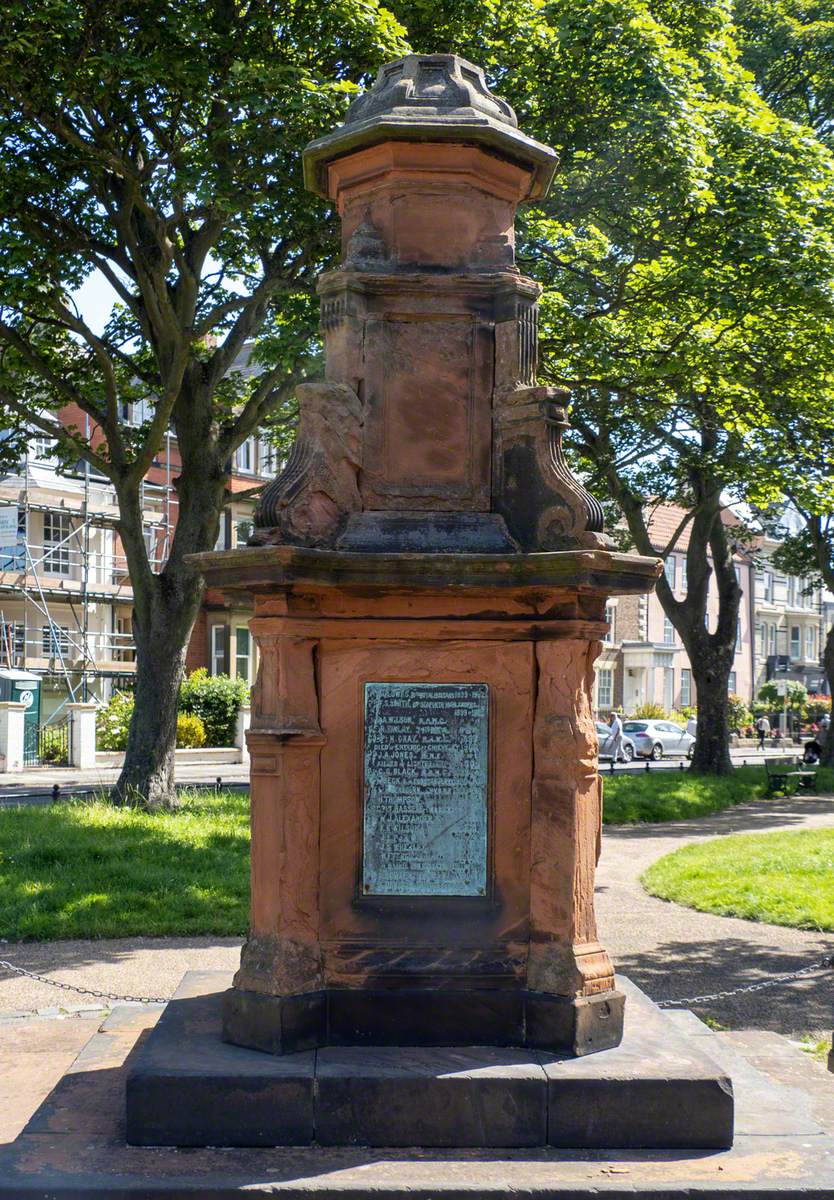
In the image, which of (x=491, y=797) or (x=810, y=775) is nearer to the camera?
(x=491, y=797)

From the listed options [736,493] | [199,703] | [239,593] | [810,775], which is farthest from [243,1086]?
[199,703]

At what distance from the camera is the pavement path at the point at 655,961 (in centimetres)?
888

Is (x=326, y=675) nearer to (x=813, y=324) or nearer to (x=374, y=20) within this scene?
(x=374, y=20)

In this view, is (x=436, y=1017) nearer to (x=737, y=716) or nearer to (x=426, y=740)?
(x=426, y=740)

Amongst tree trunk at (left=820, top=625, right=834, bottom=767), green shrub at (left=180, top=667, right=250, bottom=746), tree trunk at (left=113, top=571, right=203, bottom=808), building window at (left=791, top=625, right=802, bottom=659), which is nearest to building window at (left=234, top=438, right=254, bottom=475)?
green shrub at (left=180, top=667, right=250, bottom=746)

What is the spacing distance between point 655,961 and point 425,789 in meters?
4.83

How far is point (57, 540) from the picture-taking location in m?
42.2

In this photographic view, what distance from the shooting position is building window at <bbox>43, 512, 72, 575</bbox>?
41.5 metres

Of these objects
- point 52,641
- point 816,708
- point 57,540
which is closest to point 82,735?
point 52,641

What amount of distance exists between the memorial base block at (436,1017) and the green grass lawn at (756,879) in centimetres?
685

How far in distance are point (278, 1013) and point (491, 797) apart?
1.44m

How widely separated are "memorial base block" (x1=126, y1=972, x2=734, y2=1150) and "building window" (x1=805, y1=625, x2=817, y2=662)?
78456 mm

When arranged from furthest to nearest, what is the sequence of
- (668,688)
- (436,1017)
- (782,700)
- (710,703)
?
(782,700)
(668,688)
(710,703)
(436,1017)

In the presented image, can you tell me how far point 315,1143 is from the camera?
5.45 metres
